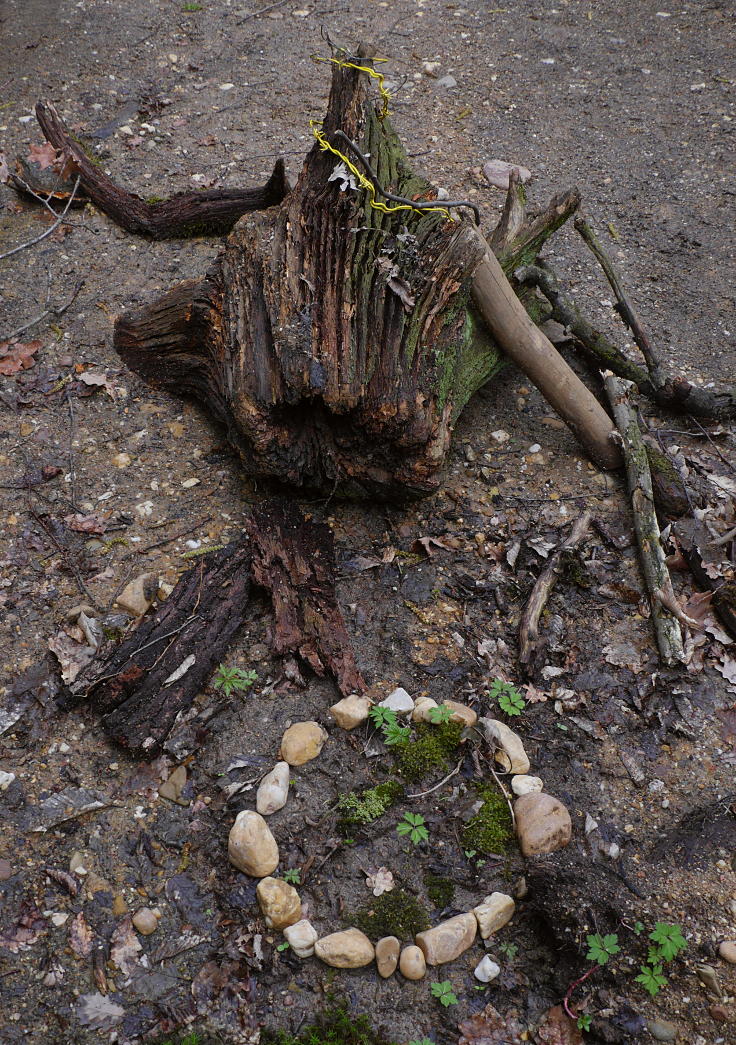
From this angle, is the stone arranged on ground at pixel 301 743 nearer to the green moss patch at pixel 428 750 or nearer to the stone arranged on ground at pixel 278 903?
the green moss patch at pixel 428 750

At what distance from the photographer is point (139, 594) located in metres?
3.39

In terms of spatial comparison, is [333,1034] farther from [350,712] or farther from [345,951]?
[350,712]

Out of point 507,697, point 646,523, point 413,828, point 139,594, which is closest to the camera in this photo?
point 413,828

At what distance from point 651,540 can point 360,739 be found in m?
1.61

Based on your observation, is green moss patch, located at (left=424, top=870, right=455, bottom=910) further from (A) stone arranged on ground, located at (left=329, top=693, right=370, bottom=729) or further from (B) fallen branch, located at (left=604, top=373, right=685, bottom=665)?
(B) fallen branch, located at (left=604, top=373, right=685, bottom=665)

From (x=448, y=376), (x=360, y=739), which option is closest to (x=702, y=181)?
(x=448, y=376)

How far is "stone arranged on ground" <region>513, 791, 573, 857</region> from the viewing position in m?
2.74

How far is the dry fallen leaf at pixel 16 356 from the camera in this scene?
14.6 feet

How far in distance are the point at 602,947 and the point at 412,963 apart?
0.59 m

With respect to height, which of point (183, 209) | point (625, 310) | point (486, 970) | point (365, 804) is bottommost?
point (486, 970)

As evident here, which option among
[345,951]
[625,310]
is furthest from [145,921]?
[625,310]

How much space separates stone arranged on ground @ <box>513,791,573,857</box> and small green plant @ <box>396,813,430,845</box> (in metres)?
0.33

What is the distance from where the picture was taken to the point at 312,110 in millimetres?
6750

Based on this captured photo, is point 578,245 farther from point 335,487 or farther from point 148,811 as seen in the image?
point 148,811
